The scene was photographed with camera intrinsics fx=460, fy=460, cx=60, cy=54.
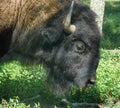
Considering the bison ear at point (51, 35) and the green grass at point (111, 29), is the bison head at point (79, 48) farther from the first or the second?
the green grass at point (111, 29)

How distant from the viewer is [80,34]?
22.9ft

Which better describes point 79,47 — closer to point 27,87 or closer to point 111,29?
point 27,87

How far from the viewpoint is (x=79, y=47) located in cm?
705

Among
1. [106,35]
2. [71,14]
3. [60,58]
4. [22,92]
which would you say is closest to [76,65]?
[60,58]

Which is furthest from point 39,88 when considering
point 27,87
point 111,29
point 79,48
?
point 111,29

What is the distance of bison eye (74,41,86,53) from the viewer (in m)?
7.02

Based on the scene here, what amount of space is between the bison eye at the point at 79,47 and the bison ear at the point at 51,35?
0.27 m

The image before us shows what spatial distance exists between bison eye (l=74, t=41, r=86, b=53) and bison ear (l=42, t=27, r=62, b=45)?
274mm

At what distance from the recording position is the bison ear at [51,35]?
6984mm

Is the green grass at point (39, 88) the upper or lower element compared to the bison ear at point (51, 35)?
lower

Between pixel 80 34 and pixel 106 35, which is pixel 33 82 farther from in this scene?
pixel 106 35

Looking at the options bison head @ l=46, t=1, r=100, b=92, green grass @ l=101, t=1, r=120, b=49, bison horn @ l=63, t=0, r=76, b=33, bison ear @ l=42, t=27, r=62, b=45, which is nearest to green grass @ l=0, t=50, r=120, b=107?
bison head @ l=46, t=1, r=100, b=92

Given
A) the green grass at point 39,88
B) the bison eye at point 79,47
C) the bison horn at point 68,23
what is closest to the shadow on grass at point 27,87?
the green grass at point 39,88

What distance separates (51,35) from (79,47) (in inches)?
18.4
